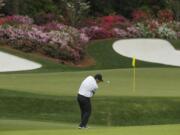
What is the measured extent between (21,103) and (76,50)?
20.7 meters

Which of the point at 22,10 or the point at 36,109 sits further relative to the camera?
the point at 22,10

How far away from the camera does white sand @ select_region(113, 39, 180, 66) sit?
48.7 m

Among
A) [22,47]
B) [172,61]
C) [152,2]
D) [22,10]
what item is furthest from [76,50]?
[152,2]

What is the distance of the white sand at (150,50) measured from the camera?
48.7 meters

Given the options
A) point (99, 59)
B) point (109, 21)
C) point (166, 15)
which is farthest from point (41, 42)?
point (166, 15)

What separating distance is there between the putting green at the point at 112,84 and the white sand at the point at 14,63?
630 centimetres

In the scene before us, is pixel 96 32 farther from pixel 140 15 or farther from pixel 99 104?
pixel 99 104

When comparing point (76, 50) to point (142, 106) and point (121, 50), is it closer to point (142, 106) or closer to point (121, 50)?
point (121, 50)

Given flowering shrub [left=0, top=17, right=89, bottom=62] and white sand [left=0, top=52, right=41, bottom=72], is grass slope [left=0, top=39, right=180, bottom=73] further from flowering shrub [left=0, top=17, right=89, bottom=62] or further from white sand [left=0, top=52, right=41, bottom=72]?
flowering shrub [left=0, top=17, right=89, bottom=62]

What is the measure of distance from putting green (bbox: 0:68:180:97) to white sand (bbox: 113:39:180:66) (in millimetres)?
9428

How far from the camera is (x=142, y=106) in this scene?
24250 millimetres

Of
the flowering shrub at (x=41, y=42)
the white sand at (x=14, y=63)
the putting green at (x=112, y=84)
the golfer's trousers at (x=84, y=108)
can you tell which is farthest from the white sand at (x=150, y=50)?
the golfer's trousers at (x=84, y=108)

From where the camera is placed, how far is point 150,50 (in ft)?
164

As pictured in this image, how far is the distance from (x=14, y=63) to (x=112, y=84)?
1285cm
